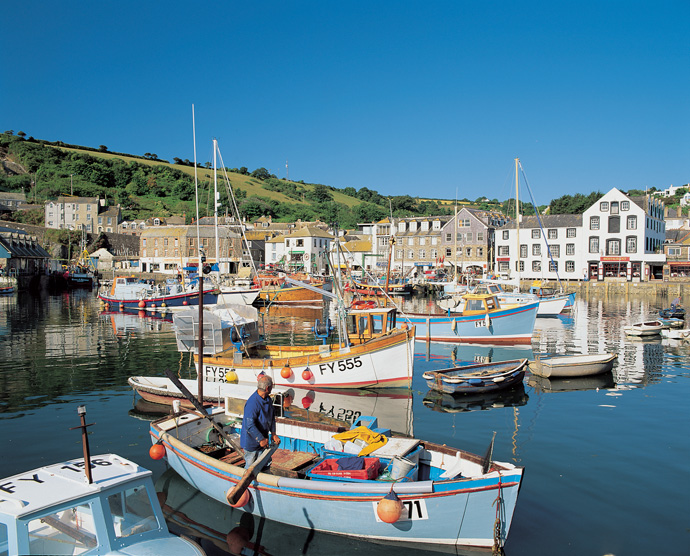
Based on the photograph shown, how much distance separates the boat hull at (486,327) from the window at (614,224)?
5183 cm

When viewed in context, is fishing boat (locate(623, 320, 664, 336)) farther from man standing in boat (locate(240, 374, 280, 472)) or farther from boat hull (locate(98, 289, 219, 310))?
boat hull (locate(98, 289, 219, 310))

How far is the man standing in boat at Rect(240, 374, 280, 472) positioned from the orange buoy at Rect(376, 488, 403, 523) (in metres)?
2.68

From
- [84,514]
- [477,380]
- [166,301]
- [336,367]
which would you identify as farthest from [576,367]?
[166,301]

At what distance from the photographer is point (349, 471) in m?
10.5

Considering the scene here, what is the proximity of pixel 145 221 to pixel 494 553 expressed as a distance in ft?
423

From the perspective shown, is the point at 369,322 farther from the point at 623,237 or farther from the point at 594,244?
the point at 623,237

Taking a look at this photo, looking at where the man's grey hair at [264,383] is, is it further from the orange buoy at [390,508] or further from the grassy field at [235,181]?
A: the grassy field at [235,181]

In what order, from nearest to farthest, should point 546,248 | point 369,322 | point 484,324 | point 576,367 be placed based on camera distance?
1. point 369,322
2. point 576,367
3. point 484,324
4. point 546,248

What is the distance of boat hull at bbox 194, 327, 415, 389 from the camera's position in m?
20.7

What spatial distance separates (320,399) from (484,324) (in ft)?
52.2

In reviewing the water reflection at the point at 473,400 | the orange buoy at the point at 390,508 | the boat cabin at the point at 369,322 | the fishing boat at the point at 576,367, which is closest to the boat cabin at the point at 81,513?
the orange buoy at the point at 390,508

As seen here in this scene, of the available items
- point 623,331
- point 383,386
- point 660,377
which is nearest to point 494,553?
point 383,386

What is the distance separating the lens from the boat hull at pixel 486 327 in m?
32.5

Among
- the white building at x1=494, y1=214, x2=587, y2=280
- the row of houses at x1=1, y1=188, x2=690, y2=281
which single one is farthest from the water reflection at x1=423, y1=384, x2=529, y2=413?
the white building at x1=494, y1=214, x2=587, y2=280
